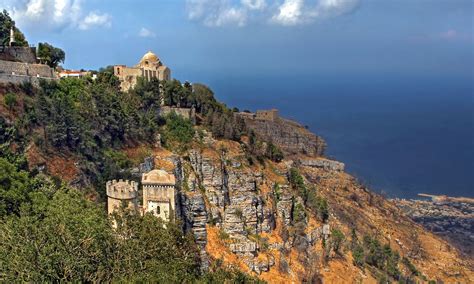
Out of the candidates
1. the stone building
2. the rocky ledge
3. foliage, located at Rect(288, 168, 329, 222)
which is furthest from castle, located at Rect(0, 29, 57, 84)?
the rocky ledge

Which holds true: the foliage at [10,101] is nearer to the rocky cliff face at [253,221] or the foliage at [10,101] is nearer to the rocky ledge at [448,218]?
the rocky cliff face at [253,221]

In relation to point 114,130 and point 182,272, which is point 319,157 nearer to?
point 114,130

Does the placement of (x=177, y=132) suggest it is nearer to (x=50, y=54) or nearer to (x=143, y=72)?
(x=143, y=72)

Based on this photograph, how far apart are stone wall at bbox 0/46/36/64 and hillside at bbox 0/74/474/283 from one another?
580 centimetres

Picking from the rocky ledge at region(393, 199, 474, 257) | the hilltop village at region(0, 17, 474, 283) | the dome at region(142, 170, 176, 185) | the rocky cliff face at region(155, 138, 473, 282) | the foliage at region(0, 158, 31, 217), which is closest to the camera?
the hilltop village at region(0, 17, 474, 283)

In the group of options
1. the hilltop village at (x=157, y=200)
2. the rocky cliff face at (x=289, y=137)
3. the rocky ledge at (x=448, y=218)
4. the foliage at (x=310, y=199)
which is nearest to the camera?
the hilltop village at (x=157, y=200)

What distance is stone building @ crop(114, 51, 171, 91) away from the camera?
64.5m

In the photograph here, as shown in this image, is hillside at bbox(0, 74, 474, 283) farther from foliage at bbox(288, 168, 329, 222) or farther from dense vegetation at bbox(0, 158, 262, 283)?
dense vegetation at bbox(0, 158, 262, 283)

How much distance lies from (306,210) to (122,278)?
133 ft

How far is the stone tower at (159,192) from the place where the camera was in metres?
39.2

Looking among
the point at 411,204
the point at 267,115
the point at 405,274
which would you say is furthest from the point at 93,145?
the point at 411,204

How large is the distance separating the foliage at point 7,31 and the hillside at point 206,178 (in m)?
7.88

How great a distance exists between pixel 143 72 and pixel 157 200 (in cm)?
2868

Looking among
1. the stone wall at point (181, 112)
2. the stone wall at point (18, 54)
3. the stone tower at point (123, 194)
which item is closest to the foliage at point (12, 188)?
the stone tower at point (123, 194)
